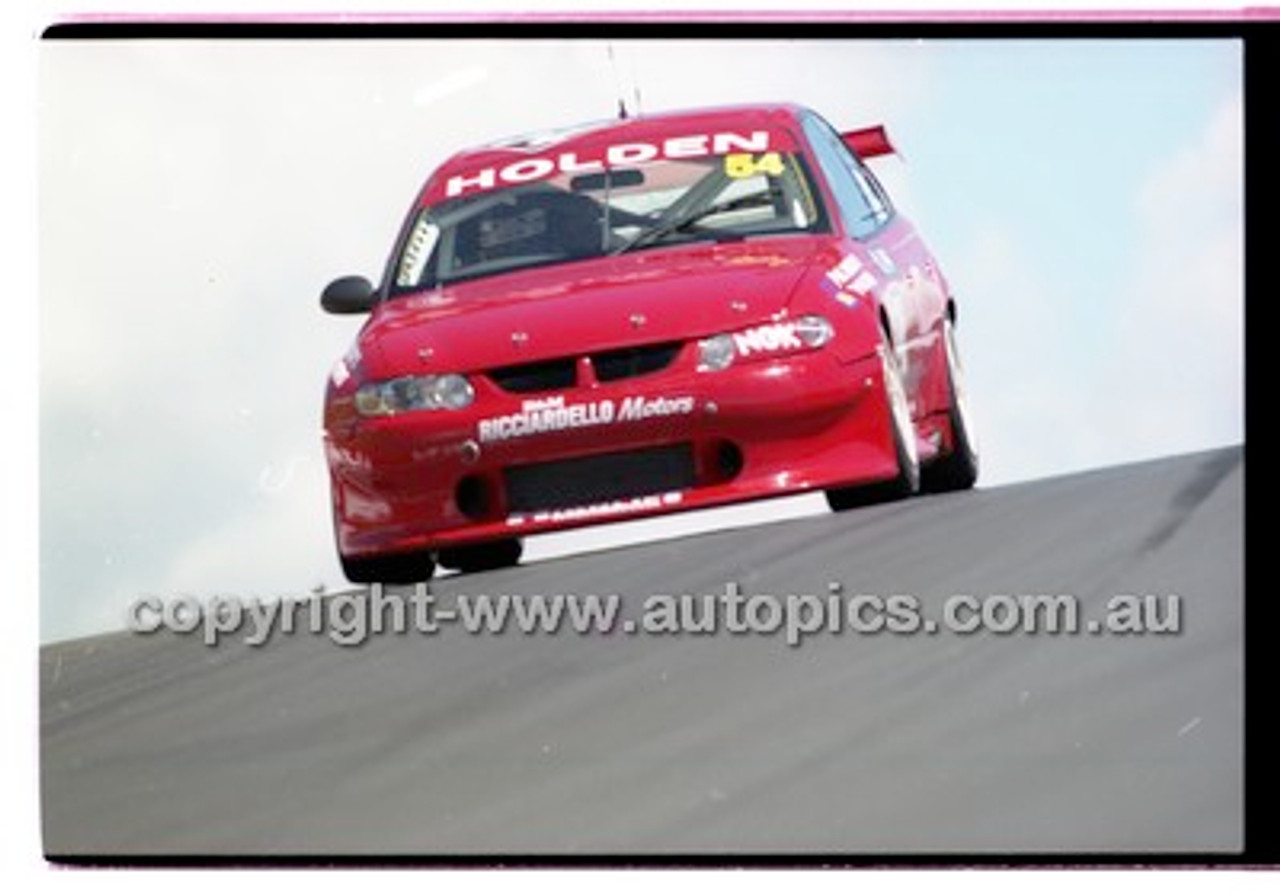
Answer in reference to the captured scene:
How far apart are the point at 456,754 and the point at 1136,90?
1915 mm

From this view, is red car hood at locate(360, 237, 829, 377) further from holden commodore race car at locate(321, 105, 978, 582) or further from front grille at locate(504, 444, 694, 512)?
front grille at locate(504, 444, 694, 512)

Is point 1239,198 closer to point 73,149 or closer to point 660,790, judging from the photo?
point 660,790

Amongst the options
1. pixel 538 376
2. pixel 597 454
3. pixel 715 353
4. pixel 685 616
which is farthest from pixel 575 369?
pixel 685 616

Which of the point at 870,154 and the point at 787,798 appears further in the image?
the point at 870,154

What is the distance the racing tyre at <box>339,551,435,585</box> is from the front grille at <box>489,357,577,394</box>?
1.40 ft

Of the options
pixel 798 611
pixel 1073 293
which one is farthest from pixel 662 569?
pixel 1073 293

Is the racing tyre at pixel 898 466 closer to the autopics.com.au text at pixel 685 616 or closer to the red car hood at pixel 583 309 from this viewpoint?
the red car hood at pixel 583 309

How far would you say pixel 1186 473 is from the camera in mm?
10445

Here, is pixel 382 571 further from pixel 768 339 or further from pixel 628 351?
pixel 768 339

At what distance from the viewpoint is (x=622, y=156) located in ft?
36.4

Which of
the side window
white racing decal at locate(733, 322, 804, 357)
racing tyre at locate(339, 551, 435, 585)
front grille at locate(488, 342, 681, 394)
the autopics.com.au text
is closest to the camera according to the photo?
the autopics.com.au text

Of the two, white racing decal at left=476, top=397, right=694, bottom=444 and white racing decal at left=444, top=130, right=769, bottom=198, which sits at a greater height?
white racing decal at left=444, top=130, right=769, bottom=198

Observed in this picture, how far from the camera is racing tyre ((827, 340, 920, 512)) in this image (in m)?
10.9

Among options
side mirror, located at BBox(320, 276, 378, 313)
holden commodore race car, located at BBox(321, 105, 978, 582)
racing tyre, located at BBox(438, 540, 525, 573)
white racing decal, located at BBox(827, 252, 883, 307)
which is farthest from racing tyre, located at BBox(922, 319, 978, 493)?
side mirror, located at BBox(320, 276, 378, 313)
